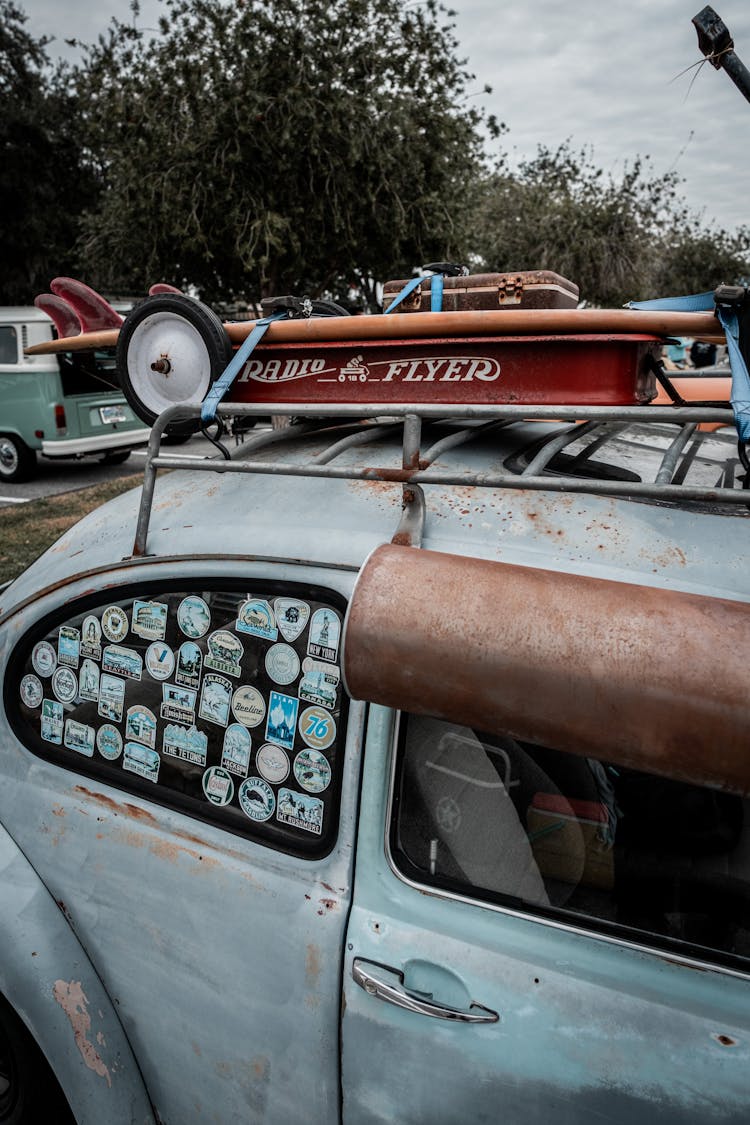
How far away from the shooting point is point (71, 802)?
159 cm

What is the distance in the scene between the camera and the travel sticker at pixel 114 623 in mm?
1587

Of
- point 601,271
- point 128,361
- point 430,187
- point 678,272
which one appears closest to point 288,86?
point 430,187

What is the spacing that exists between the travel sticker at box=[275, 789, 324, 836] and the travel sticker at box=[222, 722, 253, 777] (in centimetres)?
10

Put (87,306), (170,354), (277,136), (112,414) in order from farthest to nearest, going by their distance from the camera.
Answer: (112,414) < (277,136) < (87,306) < (170,354)

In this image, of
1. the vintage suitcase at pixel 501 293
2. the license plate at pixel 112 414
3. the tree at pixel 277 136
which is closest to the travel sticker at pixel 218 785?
the vintage suitcase at pixel 501 293

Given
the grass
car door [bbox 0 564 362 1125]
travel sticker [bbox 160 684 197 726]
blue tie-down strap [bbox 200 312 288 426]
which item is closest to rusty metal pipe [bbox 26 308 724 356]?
blue tie-down strap [bbox 200 312 288 426]

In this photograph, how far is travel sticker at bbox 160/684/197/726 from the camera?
5.01 ft

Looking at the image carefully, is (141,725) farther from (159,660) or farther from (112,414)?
(112,414)

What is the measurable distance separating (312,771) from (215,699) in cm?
26

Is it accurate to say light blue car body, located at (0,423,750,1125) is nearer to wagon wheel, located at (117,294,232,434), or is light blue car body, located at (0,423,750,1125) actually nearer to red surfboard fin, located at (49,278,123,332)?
wagon wheel, located at (117,294,232,434)

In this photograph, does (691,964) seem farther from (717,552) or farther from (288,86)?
(288,86)

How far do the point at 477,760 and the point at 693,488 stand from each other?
60 centimetres

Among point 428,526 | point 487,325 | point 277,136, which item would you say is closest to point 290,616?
point 428,526

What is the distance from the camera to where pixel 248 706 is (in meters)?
1.46
